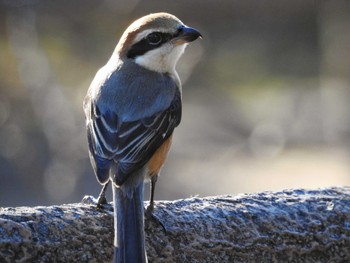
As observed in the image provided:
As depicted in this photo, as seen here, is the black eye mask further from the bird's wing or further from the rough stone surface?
the rough stone surface

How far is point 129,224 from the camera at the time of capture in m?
4.14

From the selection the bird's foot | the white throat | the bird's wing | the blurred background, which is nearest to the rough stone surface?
the bird's foot

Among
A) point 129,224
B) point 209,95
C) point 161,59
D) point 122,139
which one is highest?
point 209,95

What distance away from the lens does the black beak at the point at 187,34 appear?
520 centimetres

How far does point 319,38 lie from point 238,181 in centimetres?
535

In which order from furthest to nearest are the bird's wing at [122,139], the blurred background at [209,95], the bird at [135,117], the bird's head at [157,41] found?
the blurred background at [209,95] → the bird's head at [157,41] → the bird's wing at [122,139] → the bird at [135,117]

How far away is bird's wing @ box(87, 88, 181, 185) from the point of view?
176 inches

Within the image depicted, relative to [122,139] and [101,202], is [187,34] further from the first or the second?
[101,202]

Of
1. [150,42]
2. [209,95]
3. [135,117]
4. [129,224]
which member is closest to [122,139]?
[135,117]

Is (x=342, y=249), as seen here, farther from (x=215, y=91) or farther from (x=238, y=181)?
(x=215, y=91)

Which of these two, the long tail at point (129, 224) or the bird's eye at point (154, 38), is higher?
the bird's eye at point (154, 38)

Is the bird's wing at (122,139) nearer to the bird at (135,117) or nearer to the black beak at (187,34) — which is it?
the bird at (135,117)

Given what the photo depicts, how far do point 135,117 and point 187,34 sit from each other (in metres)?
0.66

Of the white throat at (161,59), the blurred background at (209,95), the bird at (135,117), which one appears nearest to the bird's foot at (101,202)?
the bird at (135,117)
